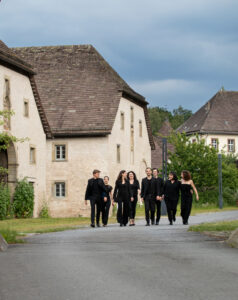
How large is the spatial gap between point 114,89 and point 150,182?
2804 centimetres

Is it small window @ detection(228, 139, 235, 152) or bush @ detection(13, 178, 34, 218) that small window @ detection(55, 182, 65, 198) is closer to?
bush @ detection(13, 178, 34, 218)

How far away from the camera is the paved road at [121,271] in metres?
7.88

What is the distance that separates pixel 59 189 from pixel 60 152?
2.51 metres

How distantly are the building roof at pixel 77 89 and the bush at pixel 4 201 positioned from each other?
10.6 m

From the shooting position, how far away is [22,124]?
42.2 metres

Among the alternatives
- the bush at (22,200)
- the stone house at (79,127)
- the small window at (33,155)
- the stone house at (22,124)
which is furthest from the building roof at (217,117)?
the bush at (22,200)

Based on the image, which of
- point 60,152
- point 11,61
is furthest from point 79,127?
point 11,61

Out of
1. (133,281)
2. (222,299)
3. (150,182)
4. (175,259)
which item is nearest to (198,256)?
(175,259)

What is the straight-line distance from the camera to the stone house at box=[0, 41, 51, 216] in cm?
4009

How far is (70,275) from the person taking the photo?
9.38 metres

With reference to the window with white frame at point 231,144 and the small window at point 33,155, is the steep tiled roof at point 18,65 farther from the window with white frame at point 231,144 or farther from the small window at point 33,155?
the window with white frame at point 231,144

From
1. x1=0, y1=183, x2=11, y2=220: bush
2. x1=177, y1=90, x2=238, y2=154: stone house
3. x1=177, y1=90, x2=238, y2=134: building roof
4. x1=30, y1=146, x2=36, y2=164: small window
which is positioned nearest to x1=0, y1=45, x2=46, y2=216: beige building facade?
x1=30, y1=146, x2=36, y2=164: small window

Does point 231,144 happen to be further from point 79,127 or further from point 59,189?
point 79,127

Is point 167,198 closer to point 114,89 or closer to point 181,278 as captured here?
point 181,278
